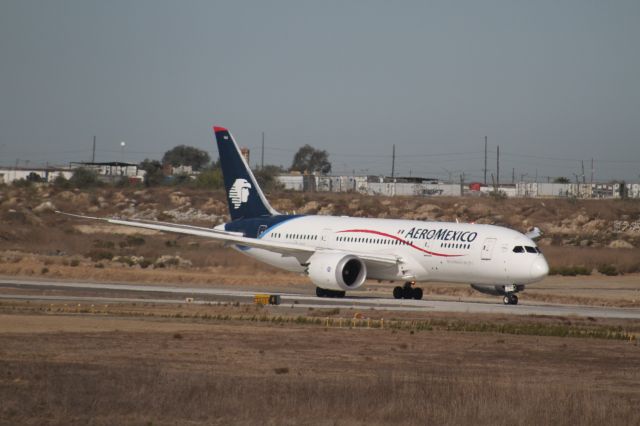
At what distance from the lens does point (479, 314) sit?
1458 inches

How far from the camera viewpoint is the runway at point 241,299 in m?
39.1

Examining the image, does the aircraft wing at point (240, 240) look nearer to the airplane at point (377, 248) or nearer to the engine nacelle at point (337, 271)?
the airplane at point (377, 248)

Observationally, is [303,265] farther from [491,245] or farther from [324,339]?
[324,339]

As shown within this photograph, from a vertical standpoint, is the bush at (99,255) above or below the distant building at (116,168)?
below

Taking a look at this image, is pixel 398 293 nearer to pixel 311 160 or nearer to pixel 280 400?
pixel 280 400

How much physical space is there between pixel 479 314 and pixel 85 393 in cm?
2209

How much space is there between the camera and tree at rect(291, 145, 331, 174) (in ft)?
602

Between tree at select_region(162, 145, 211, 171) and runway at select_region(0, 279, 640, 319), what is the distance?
430 feet

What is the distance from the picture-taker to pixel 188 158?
180 m

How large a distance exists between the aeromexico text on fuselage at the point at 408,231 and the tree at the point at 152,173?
67.7m

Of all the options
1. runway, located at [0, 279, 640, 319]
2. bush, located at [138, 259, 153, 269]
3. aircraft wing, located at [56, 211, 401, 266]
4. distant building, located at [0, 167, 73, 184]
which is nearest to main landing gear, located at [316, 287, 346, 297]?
runway, located at [0, 279, 640, 319]

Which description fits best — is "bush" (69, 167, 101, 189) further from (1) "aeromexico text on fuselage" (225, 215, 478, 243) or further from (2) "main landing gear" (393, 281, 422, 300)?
(2) "main landing gear" (393, 281, 422, 300)

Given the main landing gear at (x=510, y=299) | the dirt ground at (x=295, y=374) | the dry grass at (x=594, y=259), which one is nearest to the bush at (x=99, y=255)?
the dry grass at (x=594, y=259)

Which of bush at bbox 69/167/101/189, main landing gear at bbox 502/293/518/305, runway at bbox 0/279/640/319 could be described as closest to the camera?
runway at bbox 0/279/640/319
